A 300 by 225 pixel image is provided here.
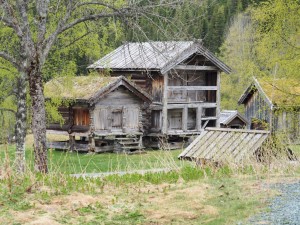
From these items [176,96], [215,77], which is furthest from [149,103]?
[215,77]

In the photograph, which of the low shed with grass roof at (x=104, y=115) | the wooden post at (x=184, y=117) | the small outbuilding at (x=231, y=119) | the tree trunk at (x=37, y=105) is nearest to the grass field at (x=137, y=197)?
the tree trunk at (x=37, y=105)

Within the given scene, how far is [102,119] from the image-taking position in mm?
28734

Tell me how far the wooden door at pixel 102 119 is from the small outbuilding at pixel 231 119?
1192cm

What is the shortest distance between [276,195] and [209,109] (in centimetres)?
2694

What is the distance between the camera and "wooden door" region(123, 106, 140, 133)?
29672 mm

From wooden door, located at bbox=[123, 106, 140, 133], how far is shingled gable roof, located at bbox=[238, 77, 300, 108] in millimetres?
6561

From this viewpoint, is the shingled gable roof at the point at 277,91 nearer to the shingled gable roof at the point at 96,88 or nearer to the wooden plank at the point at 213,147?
the wooden plank at the point at 213,147

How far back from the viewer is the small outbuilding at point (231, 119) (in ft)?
128

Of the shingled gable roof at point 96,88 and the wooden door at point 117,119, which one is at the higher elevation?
the shingled gable roof at point 96,88

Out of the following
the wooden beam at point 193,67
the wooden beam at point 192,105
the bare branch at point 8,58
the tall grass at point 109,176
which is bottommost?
the tall grass at point 109,176

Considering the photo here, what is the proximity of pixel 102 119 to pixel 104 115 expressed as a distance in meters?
0.25

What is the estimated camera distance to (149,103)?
30875 mm

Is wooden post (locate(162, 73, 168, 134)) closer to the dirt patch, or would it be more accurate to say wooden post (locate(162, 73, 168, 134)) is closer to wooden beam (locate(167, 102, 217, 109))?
wooden beam (locate(167, 102, 217, 109))

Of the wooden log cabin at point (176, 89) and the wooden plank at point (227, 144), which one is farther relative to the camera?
the wooden log cabin at point (176, 89)
